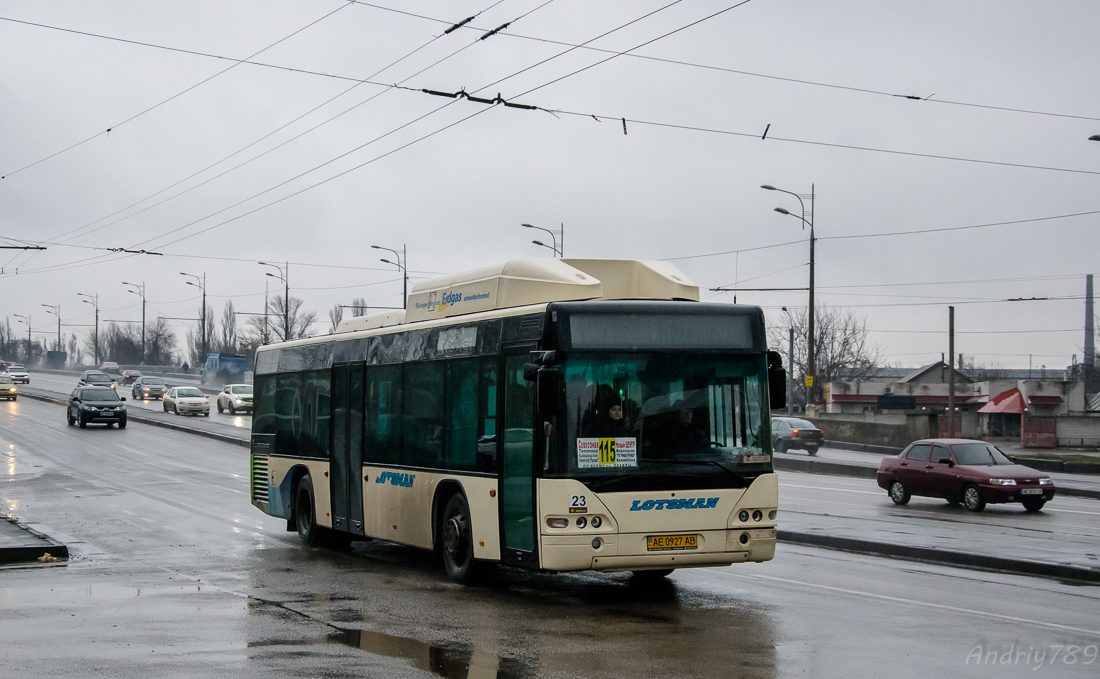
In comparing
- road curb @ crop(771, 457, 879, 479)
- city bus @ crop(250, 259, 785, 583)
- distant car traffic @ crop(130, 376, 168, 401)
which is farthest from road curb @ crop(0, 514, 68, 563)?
distant car traffic @ crop(130, 376, 168, 401)

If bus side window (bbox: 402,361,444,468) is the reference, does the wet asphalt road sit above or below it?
below

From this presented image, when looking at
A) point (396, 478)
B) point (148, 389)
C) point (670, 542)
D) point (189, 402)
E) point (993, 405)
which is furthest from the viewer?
point (148, 389)

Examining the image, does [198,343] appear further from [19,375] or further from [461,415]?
[461,415]

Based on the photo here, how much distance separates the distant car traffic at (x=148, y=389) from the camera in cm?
7531

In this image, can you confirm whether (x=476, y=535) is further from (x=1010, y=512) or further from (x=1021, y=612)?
(x=1010, y=512)

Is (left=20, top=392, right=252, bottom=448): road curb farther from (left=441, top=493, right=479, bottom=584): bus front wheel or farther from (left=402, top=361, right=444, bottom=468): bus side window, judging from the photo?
(left=441, top=493, right=479, bottom=584): bus front wheel

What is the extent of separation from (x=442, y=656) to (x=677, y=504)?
3.14 metres

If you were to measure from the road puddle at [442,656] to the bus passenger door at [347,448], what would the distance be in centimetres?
552

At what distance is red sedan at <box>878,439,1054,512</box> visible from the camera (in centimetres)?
2252

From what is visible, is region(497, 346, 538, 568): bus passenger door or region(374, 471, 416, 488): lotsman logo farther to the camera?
region(374, 471, 416, 488): lotsman logo

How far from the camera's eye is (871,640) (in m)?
8.98

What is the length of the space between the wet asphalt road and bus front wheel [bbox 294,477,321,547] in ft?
0.87

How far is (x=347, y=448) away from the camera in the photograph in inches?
602

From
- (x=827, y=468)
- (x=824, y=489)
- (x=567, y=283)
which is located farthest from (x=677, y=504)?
(x=827, y=468)
